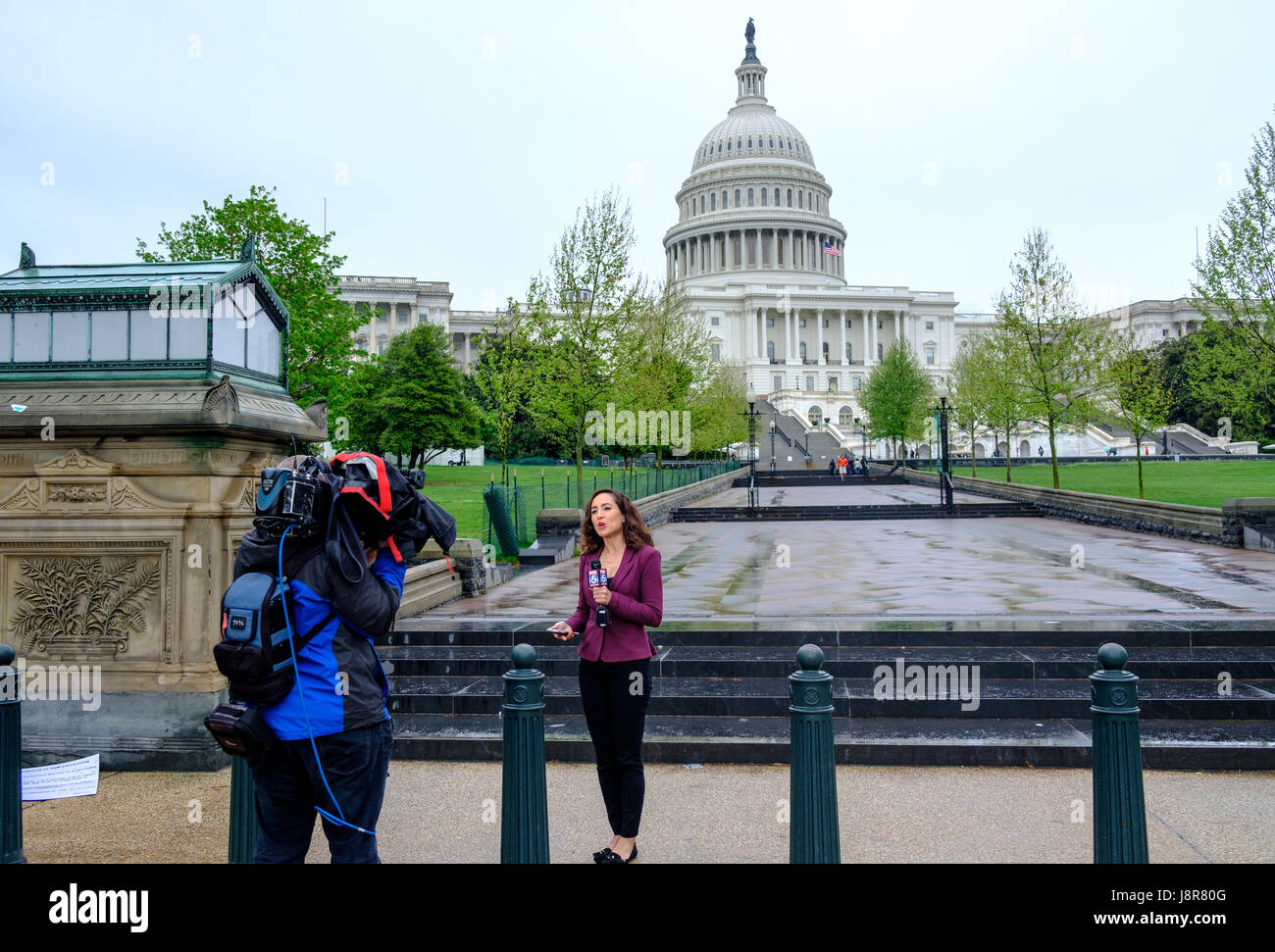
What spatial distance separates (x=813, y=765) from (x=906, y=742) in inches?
115

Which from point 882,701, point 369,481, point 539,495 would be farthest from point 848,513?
point 369,481

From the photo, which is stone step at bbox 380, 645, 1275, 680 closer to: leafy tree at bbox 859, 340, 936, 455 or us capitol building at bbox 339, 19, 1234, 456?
leafy tree at bbox 859, 340, 936, 455

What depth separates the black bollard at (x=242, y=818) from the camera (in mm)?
4238

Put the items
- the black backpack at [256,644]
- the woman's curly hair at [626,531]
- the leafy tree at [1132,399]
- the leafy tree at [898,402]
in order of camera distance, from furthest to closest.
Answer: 1. the leafy tree at [898,402]
2. the leafy tree at [1132,399]
3. the woman's curly hair at [626,531]
4. the black backpack at [256,644]

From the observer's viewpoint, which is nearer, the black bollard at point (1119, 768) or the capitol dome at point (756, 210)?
the black bollard at point (1119, 768)

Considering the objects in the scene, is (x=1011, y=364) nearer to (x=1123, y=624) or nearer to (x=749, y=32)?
(x=1123, y=624)

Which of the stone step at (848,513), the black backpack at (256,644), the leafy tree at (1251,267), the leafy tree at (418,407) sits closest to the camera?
the black backpack at (256,644)

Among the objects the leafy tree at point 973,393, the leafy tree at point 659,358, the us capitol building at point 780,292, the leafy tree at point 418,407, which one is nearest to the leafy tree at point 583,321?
the leafy tree at point 659,358

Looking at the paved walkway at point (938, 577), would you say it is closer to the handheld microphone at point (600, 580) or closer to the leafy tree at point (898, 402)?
the handheld microphone at point (600, 580)

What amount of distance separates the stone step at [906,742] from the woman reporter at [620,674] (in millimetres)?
1870

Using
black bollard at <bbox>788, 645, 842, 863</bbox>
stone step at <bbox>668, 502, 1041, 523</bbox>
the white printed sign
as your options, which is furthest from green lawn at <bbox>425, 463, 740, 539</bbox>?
black bollard at <bbox>788, 645, 842, 863</bbox>

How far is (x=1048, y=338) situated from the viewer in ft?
108

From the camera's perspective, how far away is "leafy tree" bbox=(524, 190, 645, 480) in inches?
892

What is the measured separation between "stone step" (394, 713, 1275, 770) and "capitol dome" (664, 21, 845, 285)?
128 meters
